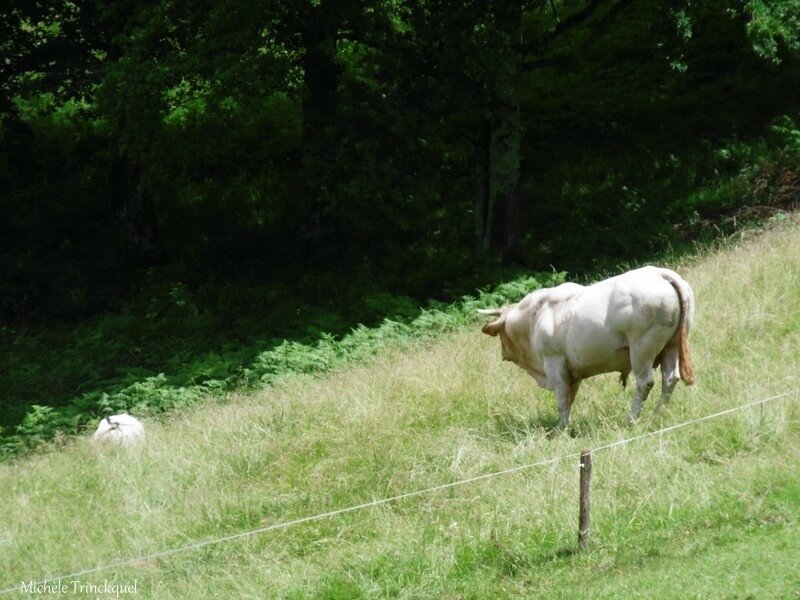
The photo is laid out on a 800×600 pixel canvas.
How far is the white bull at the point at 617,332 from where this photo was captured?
34.1 feet

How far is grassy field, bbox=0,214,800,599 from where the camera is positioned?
850 centimetres

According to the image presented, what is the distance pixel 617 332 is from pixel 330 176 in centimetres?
1041

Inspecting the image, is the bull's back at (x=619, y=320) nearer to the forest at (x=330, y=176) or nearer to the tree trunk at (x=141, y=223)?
the forest at (x=330, y=176)

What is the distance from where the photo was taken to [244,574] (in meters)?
9.24

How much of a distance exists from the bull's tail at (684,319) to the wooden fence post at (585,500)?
2515 mm

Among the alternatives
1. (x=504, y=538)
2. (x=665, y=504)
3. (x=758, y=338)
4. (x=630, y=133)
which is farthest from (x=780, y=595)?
(x=630, y=133)

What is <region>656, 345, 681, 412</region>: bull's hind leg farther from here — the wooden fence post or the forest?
the forest

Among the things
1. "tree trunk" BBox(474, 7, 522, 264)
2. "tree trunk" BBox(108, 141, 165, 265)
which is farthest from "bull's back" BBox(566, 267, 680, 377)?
"tree trunk" BBox(108, 141, 165, 265)

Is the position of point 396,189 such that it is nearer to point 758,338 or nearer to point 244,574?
point 758,338

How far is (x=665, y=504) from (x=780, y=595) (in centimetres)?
155

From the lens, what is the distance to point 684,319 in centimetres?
1040

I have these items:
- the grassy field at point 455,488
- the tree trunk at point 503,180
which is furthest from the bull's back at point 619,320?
the tree trunk at point 503,180

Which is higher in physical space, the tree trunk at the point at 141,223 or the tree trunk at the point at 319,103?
the tree trunk at the point at 319,103

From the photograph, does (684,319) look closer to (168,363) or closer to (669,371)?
(669,371)
